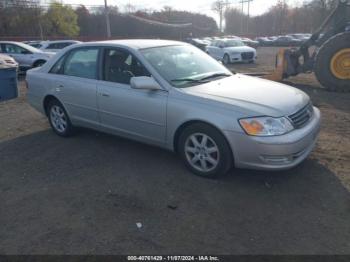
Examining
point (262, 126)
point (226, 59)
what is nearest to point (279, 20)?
point (226, 59)

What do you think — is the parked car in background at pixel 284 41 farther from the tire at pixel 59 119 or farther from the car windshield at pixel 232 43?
the tire at pixel 59 119

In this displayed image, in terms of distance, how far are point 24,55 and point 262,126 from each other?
14140mm

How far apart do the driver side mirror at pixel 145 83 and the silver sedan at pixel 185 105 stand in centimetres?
1

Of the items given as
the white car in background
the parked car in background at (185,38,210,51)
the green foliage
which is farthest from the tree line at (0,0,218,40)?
the white car in background

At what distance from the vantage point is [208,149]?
406 cm

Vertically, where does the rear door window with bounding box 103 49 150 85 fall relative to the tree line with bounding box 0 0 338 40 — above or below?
below

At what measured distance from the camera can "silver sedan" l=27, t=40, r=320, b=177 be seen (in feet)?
12.3

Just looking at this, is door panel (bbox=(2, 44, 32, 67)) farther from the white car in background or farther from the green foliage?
the green foliage

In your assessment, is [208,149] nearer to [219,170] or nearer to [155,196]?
[219,170]

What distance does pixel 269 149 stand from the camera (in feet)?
12.0

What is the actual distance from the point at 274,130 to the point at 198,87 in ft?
3.70

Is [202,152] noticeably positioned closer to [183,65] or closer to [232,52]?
[183,65]

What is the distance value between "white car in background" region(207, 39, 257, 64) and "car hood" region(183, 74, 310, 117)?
49.7 ft

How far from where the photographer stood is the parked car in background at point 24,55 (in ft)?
49.5
